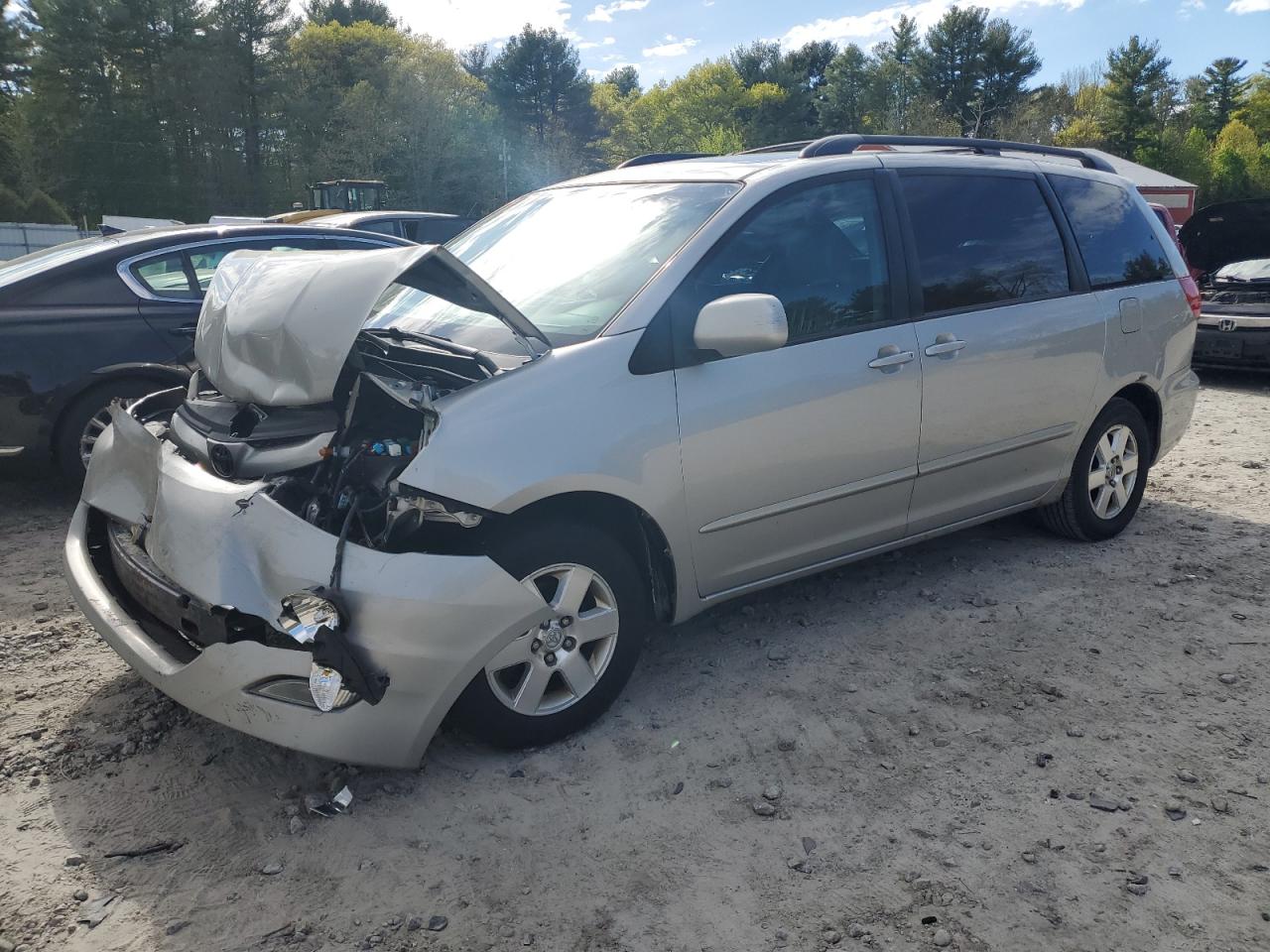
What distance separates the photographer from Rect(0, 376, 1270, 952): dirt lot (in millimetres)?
2312

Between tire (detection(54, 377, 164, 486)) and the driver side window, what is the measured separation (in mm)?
3652

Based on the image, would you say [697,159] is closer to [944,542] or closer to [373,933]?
[944,542]

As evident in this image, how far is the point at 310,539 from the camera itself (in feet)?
8.30

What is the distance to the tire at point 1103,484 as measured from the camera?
4.74 metres

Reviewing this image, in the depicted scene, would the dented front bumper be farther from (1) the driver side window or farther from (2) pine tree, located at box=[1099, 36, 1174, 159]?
(2) pine tree, located at box=[1099, 36, 1174, 159]

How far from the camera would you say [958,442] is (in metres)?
4.02

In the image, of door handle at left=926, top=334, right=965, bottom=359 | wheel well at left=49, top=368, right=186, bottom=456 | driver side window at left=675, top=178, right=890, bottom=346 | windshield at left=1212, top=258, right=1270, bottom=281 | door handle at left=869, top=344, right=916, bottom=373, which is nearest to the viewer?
driver side window at left=675, top=178, right=890, bottom=346

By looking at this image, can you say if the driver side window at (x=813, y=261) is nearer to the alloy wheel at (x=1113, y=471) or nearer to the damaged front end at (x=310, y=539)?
the damaged front end at (x=310, y=539)

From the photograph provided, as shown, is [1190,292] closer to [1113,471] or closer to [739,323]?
[1113,471]

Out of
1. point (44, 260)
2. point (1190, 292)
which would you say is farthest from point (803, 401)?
point (44, 260)

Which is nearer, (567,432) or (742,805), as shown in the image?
(742,805)

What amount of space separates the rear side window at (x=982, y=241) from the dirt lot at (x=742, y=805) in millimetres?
1406

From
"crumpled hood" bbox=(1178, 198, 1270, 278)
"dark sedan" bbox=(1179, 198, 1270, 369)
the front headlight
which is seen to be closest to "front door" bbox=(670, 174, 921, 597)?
the front headlight

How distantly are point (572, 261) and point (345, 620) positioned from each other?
1.69 meters
